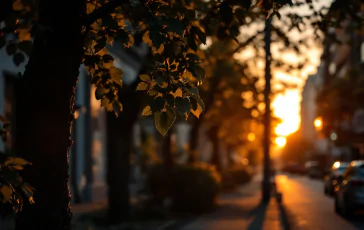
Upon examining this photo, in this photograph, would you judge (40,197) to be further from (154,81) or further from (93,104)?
(93,104)

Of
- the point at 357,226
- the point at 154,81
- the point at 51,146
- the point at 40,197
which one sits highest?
the point at 154,81

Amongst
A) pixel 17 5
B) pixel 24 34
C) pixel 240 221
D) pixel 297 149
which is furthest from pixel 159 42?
pixel 297 149

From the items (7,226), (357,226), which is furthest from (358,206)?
(7,226)

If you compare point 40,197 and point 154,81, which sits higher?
point 154,81

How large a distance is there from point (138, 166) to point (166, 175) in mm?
18577

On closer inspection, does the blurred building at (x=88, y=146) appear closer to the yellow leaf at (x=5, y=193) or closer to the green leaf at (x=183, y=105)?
the green leaf at (x=183, y=105)

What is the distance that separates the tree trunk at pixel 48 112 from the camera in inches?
308

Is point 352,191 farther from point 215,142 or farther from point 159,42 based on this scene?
point 215,142

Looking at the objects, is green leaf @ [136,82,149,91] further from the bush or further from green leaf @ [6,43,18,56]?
the bush

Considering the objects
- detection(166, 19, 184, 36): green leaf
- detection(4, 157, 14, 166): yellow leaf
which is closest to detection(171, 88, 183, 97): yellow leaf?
detection(166, 19, 184, 36): green leaf

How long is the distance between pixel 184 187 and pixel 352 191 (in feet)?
21.8

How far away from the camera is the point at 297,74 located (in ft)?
101

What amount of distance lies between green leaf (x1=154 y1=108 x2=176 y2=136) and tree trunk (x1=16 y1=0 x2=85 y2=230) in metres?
1.92

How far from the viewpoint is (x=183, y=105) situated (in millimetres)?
6379
